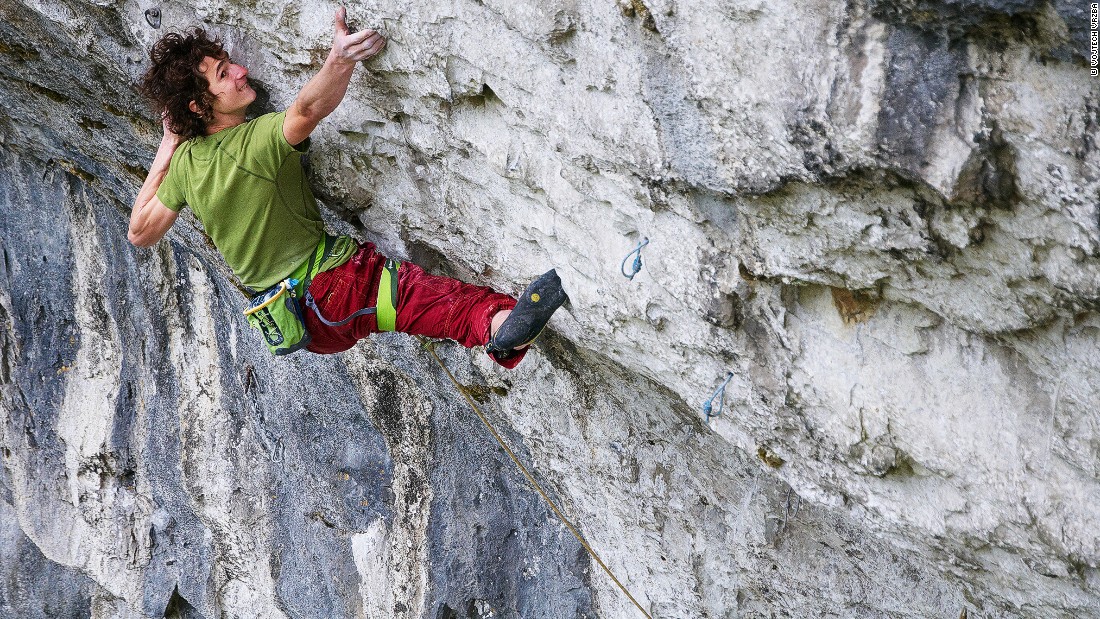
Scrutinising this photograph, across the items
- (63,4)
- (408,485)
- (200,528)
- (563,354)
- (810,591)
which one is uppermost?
(63,4)

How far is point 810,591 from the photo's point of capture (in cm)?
375

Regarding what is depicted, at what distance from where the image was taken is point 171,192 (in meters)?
3.62

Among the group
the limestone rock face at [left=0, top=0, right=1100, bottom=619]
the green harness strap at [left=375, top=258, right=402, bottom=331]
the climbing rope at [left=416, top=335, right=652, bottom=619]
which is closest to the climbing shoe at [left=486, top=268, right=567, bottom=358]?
the limestone rock face at [left=0, top=0, right=1100, bottom=619]

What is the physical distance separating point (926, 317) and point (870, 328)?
17 cm

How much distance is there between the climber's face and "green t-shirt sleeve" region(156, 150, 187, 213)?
30cm

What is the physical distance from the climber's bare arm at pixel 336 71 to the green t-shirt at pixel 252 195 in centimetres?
21

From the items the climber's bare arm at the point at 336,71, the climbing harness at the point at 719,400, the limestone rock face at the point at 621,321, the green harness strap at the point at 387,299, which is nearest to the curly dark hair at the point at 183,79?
the limestone rock face at the point at 621,321

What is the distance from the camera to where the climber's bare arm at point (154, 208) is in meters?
3.65

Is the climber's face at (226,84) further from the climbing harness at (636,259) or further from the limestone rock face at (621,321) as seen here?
the climbing harness at (636,259)

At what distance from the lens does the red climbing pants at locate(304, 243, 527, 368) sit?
3.45 metres

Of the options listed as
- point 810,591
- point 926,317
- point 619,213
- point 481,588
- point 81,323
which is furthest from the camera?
point 81,323

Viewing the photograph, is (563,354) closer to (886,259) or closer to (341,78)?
(341,78)

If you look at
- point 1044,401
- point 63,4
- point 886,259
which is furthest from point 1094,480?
point 63,4

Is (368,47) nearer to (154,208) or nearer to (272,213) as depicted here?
(272,213)
